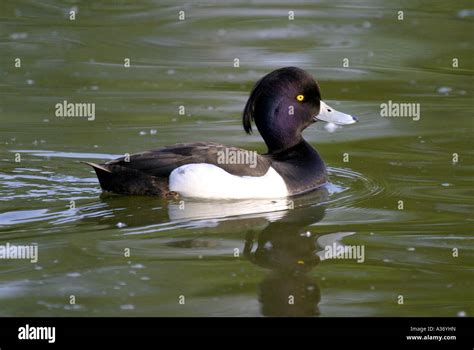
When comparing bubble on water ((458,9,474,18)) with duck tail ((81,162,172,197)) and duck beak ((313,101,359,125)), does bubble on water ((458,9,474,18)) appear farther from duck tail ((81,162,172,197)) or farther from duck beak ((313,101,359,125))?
duck tail ((81,162,172,197))

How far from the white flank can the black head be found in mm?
697

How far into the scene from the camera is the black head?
9570mm

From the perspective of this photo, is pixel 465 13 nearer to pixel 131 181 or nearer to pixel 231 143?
pixel 231 143

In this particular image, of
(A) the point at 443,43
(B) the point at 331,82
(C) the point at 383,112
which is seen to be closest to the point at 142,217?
(C) the point at 383,112

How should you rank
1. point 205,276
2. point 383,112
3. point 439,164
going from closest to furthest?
point 205,276, point 439,164, point 383,112

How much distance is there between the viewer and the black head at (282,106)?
377 inches

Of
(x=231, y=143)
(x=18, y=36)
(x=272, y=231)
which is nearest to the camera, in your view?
(x=272, y=231)

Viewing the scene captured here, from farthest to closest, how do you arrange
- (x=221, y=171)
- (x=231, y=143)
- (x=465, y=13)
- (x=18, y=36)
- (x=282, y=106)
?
(x=465, y=13) < (x=18, y=36) < (x=231, y=143) < (x=282, y=106) < (x=221, y=171)

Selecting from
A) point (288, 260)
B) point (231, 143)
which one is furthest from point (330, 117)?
point (288, 260)

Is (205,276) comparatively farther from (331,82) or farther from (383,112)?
(331,82)

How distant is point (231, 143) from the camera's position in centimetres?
1070

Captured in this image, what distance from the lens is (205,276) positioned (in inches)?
283

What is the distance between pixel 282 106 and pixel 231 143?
116 centimetres
